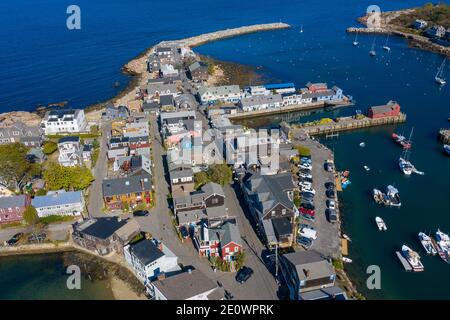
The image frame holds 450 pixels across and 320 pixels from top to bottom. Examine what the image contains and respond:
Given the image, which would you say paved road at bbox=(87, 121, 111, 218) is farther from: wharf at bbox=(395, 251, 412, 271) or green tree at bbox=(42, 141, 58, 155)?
wharf at bbox=(395, 251, 412, 271)

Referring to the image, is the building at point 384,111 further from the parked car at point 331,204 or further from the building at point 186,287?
the building at point 186,287

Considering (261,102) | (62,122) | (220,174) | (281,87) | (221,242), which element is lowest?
(221,242)

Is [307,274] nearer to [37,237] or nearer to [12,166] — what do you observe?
[37,237]

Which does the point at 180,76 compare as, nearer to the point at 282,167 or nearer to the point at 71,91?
the point at 71,91

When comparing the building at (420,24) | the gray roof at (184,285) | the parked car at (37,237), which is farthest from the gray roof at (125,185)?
the building at (420,24)

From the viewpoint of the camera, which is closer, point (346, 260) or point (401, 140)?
point (346, 260)

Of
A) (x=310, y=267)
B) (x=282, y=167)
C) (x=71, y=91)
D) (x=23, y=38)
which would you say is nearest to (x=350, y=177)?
(x=282, y=167)

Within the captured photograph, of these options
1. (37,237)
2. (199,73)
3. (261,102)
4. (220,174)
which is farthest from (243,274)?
(199,73)
